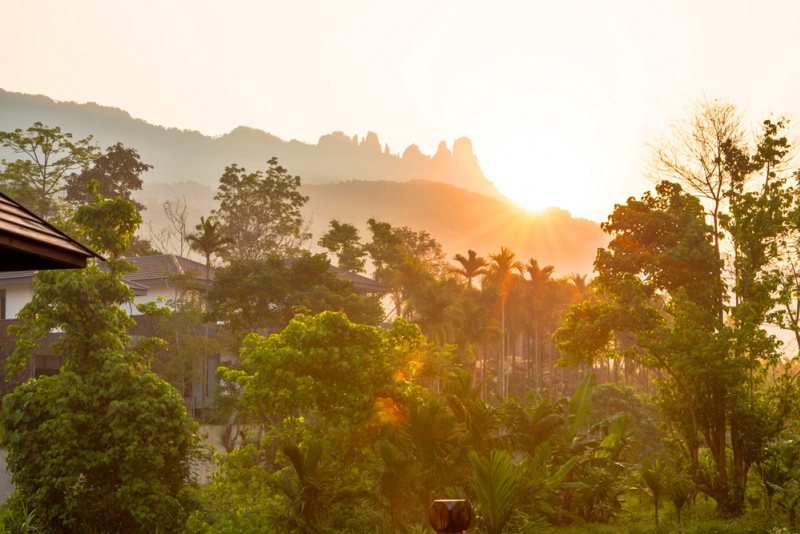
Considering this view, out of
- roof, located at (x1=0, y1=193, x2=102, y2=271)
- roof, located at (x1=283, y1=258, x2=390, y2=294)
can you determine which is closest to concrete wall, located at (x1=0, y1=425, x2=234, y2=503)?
roof, located at (x1=283, y1=258, x2=390, y2=294)

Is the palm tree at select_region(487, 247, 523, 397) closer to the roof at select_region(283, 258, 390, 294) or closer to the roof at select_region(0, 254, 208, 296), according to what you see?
the roof at select_region(283, 258, 390, 294)

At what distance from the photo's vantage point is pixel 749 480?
90.1 ft

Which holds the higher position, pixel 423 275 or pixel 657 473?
pixel 423 275

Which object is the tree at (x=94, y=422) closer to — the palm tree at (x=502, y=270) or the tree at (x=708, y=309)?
the tree at (x=708, y=309)

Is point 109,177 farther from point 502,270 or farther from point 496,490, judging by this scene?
point 496,490

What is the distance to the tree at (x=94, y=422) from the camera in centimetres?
2095

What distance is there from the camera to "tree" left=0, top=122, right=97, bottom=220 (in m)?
52.8

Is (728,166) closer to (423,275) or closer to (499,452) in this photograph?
(499,452)

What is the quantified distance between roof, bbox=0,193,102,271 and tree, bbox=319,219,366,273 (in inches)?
2013

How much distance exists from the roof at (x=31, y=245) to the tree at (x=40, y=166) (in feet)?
165

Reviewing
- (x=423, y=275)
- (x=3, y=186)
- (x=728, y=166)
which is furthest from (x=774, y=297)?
(x=3, y=186)

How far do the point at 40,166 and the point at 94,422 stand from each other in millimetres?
38876

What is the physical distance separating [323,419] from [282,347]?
3201mm

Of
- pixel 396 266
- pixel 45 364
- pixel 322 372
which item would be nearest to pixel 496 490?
Result: pixel 322 372
